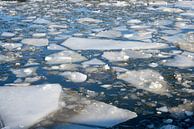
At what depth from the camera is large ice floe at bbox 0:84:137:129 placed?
2.17 meters

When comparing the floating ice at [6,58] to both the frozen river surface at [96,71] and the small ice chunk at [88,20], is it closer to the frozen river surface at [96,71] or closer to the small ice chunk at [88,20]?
the frozen river surface at [96,71]

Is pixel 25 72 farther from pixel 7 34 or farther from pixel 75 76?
pixel 7 34

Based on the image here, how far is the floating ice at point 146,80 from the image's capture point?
2697 mm

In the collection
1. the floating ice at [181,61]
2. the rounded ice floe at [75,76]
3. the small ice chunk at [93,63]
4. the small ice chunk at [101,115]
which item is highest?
the small ice chunk at [93,63]

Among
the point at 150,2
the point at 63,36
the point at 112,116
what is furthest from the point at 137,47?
the point at 150,2

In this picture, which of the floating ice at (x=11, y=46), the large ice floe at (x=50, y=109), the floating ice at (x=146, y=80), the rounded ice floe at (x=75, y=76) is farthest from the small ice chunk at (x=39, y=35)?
the large ice floe at (x=50, y=109)

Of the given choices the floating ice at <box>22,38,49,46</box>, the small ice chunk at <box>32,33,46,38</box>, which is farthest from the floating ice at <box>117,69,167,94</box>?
the small ice chunk at <box>32,33,46,38</box>

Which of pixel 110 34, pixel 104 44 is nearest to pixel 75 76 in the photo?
pixel 104 44

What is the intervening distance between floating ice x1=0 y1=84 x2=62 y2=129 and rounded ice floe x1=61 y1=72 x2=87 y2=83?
0.22 meters

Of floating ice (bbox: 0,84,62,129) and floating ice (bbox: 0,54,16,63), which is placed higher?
floating ice (bbox: 0,54,16,63)

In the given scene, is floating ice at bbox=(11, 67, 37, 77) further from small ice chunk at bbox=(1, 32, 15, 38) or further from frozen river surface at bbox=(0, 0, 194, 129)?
small ice chunk at bbox=(1, 32, 15, 38)

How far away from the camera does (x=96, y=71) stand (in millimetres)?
3037

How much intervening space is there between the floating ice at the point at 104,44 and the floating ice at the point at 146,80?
2.41 feet

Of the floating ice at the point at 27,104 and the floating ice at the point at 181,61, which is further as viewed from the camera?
the floating ice at the point at 181,61
